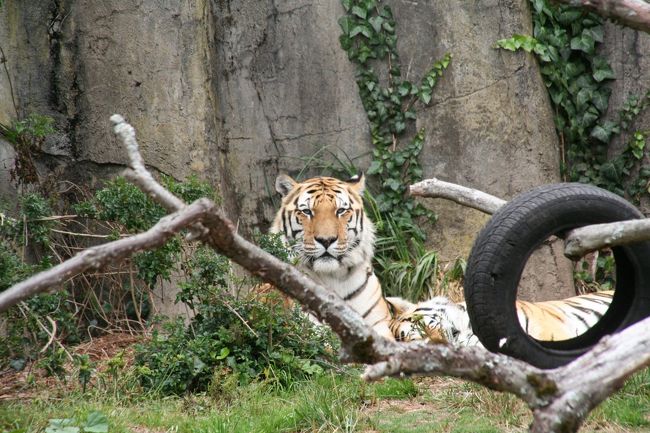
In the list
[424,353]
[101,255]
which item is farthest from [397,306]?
[101,255]

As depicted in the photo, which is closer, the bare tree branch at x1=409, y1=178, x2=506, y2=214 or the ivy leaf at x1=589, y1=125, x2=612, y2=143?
the bare tree branch at x1=409, y1=178, x2=506, y2=214

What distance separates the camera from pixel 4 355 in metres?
6.34

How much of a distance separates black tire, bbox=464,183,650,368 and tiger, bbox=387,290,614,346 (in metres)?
2.47

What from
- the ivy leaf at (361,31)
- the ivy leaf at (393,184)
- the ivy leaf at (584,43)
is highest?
the ivy leaf at (361,31)

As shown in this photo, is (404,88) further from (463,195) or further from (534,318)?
(463,195)

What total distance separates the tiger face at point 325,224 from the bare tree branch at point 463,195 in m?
2.27

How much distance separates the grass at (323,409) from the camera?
16.7ft

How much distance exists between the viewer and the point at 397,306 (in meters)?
8.56

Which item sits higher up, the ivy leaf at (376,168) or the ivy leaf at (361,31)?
the ivy leaf at (361,31)

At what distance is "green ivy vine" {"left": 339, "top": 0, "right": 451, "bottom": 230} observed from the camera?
9.40 meters

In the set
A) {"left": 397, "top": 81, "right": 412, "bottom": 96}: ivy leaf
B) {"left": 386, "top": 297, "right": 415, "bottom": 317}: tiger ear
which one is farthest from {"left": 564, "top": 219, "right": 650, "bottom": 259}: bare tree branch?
{"left": 397, "top": 81, "right": 412, "bottom": 96}: ivy leaf

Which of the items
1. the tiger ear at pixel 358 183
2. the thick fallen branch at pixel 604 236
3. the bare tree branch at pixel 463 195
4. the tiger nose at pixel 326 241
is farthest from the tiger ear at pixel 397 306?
the thick fallen branch at pixel 604 236

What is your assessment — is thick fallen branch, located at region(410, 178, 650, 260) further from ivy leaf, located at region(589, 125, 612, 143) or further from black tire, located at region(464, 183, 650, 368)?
ivy leaf, located at region(589, 125, 612, 143)

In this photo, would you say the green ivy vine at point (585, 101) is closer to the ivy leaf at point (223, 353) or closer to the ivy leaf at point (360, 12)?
the ivy leaf at point (360, 12)
